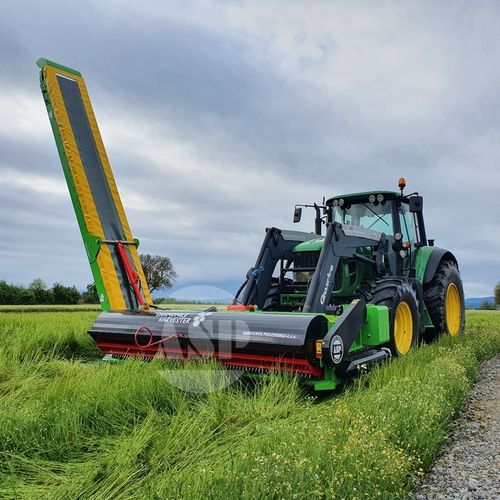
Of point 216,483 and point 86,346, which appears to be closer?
point 216,483

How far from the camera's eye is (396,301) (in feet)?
21.4

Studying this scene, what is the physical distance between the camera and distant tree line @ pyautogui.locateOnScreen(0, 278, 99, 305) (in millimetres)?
30922

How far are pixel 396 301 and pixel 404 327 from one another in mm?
674

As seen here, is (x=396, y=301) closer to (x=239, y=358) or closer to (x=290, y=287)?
(x=290, y=287)

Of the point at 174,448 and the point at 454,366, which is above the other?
the point at 454,366

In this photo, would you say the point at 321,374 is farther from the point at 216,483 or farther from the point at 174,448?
the point at 216,483

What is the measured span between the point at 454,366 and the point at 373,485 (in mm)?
3083

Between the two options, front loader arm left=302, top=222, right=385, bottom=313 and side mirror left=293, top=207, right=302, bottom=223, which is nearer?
front loader arm left=302, top=222, right=385, bottom=313

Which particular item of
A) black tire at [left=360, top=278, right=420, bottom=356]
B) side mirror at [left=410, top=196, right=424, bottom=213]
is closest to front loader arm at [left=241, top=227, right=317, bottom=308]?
black tire at [left=360, top=278, right=420, bottom=356]

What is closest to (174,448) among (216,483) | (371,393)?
(216,483)

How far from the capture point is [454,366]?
5.38 meters

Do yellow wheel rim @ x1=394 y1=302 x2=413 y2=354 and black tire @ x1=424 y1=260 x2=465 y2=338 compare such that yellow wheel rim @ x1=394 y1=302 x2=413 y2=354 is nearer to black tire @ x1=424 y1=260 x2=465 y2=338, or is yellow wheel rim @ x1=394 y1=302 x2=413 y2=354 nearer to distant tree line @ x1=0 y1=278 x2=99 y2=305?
black tire @ x1=424 y1=260 x2=465 y2=338

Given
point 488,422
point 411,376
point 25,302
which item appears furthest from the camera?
point 25,302

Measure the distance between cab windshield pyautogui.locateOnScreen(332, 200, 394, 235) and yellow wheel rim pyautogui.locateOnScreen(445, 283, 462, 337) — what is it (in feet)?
7.40
